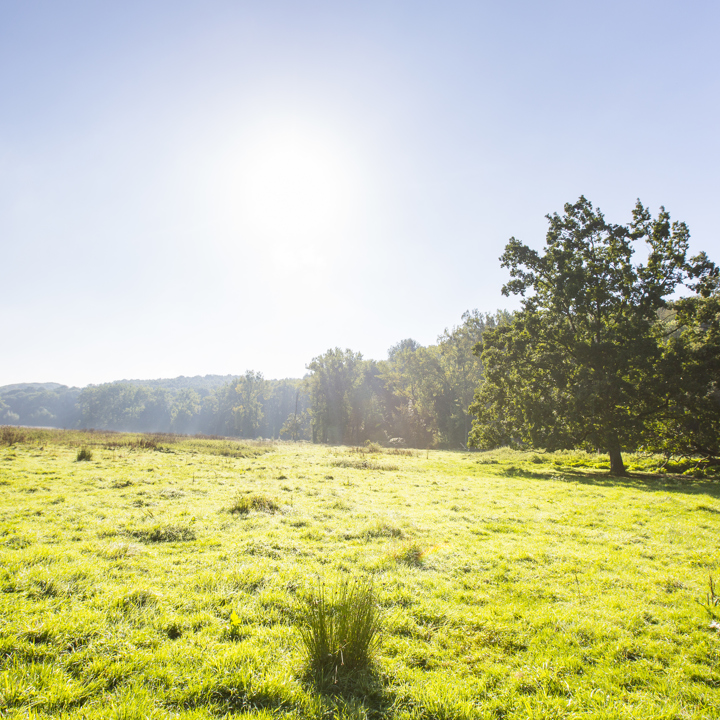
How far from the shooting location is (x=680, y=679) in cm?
411

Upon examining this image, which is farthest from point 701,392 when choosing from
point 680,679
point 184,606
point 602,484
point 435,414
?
point 435,414

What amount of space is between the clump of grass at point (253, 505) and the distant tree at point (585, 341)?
18.3m

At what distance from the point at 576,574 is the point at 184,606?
6.98 metres

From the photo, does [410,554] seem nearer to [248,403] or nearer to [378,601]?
[378,601]

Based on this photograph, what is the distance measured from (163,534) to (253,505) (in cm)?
329

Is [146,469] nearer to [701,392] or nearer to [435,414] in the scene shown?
[701,392]

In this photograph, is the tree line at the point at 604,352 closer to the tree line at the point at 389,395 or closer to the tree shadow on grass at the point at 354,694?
the tree shadow on grass at the point at 354,694

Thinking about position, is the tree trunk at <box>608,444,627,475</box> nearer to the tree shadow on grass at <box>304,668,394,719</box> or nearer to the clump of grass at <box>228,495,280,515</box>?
the clump of grass at <box>228,495,280,515</box>

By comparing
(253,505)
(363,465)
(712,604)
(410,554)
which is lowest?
(363,465)

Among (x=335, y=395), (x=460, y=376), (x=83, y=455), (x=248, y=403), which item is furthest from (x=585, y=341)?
(x=248, y=403)

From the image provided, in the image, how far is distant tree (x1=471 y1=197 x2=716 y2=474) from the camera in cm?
2147

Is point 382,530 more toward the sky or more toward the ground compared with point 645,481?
more toward the ground

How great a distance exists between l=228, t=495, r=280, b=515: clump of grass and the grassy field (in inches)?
2.0

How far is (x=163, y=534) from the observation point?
8.55 metres
